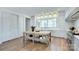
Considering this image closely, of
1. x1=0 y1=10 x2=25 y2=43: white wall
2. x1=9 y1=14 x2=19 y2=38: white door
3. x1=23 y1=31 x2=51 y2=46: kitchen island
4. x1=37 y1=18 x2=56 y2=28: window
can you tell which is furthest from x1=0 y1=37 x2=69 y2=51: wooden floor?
x1=37 y1=18 x2=56 y2=28: window

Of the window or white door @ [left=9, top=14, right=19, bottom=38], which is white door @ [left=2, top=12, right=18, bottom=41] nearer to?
white door @ [left=9, top=14, right=19, bottom=38]

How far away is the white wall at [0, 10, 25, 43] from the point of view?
15.1 feet

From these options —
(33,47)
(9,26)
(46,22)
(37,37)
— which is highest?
(46,22)

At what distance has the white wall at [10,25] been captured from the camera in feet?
15.1

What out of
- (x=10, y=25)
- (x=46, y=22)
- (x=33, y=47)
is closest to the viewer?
(x=33, y=47)

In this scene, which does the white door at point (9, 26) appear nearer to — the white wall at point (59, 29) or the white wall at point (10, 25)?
the white wall at point (10, 25)

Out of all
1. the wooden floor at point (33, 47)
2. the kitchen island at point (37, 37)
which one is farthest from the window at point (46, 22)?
the wooden floor at point (33, 47)

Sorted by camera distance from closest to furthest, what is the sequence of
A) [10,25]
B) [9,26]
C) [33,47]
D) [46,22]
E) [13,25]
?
[33,47]
[9,26]
[10,25]
[46,22]
[13,25]

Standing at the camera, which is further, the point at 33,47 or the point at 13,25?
the point at 13,25

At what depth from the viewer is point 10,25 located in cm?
539

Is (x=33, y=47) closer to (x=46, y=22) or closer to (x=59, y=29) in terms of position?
(x=46, y=22)

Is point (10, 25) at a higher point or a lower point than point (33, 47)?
higher

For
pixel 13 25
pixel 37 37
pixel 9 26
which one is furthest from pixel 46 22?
pixel 9 26
